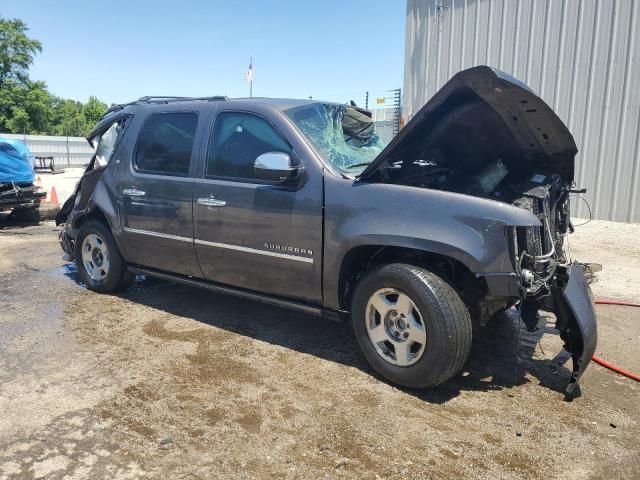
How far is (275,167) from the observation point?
3645 mm

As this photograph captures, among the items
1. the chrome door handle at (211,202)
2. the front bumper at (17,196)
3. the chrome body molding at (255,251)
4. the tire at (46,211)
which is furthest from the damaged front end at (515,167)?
the tire at (46,211)

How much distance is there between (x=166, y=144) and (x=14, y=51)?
57.7 metres

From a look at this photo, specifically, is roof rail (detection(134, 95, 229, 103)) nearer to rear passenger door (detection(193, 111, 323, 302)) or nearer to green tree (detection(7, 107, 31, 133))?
rear passenger door (detection(193, 111, 323, 302))

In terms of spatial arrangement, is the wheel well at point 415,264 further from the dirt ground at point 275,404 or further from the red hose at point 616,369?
the red hose at point 616,369

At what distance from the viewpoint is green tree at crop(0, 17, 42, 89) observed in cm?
5072

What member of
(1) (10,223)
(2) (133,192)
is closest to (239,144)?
(2) (133,192)

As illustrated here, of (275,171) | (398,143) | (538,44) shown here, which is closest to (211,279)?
(275,171)

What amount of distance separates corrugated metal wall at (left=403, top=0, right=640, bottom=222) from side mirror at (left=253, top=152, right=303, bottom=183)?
28.2ft

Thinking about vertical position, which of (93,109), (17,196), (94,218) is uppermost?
(93,109)

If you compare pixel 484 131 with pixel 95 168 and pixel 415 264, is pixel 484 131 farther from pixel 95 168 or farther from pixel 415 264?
pixel 95 168

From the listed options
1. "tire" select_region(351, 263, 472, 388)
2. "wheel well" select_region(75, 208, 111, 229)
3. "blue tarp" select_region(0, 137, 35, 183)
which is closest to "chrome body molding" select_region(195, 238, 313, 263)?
"tire" select_region(351, 263, 472, 388)

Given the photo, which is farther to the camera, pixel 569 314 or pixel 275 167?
pixel 275 167

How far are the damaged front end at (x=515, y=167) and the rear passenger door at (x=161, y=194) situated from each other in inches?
67.8

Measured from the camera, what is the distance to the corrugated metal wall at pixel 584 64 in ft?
31.7
